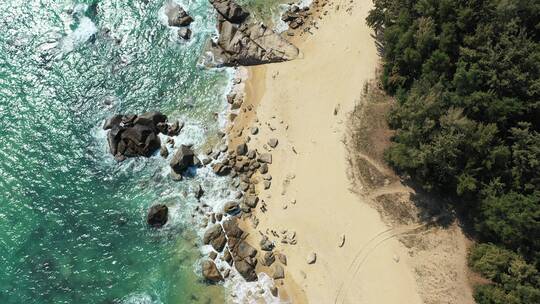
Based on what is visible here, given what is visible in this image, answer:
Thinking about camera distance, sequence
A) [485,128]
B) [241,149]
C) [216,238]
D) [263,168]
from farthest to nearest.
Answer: [241,149] < [263,168] < [216,238] < [485,128]

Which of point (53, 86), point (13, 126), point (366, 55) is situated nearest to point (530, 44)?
point (366, 55)

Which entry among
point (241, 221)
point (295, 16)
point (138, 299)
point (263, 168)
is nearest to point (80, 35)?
point (295, 16)

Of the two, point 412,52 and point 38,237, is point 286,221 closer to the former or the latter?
point 412,52

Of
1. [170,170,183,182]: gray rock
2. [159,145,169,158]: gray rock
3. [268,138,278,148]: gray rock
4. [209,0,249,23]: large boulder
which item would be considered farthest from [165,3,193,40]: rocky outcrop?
[268,138,278,148]: gray rock

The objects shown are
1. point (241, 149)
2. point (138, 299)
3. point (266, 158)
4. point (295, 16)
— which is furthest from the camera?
point (295, 16)

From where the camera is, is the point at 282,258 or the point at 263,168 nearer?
the point at 282,258

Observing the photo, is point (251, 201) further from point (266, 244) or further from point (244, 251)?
point (244, 251)
